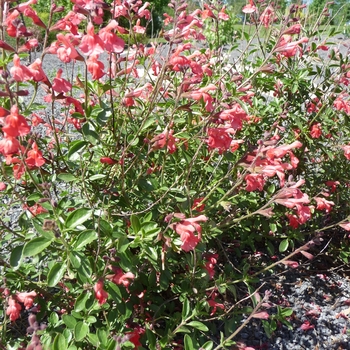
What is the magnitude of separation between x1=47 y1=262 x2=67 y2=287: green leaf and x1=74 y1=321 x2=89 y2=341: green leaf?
240mm

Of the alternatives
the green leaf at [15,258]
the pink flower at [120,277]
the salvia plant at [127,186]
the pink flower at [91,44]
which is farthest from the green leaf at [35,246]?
the pink flower at [91,44]

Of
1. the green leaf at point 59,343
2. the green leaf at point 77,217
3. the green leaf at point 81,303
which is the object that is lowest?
the green leaf at point 81,303

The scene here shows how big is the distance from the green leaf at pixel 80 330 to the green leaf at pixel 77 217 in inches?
17.1

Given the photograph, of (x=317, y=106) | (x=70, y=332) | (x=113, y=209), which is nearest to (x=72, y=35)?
(x=113, y=209)

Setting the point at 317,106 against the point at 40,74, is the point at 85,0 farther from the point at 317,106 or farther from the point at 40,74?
the point at 317,106

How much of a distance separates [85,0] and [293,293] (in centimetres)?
249

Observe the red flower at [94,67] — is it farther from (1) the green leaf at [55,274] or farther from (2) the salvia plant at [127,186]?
(1) the green leaf at [55,274]

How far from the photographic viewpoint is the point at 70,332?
174 centimetres

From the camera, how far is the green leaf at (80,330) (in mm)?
1669

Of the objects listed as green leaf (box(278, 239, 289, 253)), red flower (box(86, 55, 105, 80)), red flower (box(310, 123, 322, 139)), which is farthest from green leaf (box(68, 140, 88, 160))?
red flower (box(310, 123, 322, 139))

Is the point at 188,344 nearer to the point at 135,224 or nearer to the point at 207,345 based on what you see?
the point at 207,345

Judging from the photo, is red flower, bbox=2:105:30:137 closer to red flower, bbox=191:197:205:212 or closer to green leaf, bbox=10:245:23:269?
green leaf, bbox=10:245:23:269

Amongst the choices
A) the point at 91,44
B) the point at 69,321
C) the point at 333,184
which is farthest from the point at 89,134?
the point at 333,184

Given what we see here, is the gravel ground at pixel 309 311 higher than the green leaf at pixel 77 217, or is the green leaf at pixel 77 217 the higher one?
the green leaf at pixel 77 217
